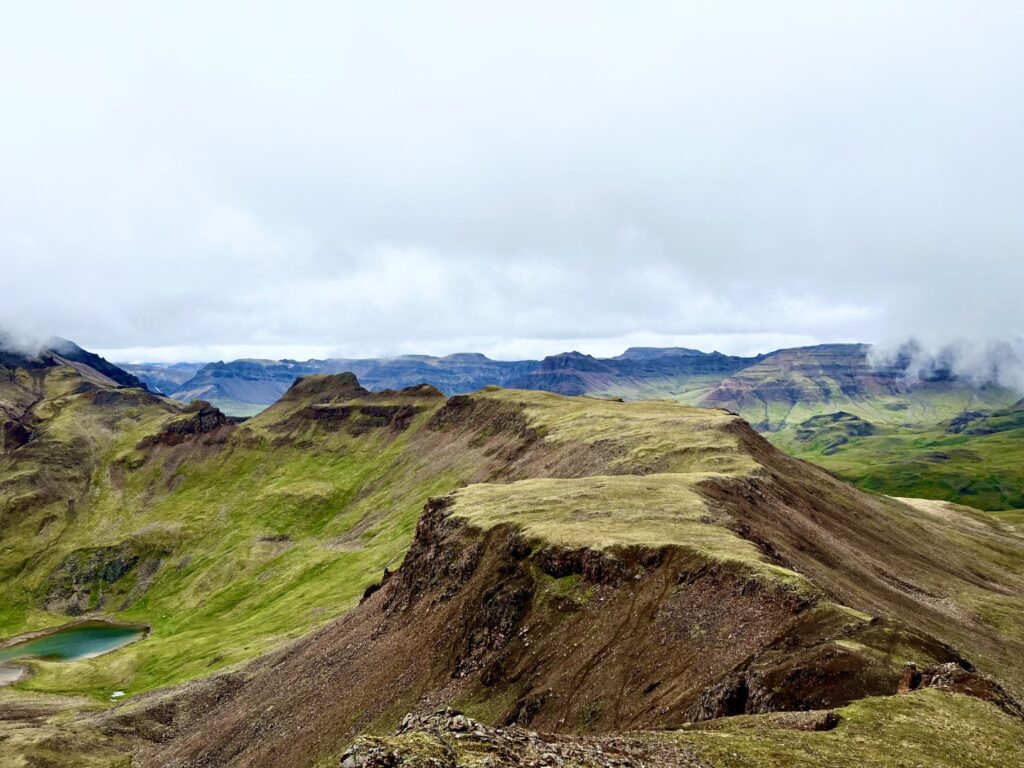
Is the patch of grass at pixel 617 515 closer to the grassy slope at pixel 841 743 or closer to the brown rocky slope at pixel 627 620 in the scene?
the brown rocky slope at pixel 627 620

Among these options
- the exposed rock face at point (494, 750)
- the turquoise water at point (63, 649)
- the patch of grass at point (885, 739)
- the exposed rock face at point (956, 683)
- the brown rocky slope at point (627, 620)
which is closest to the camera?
the exposed rock face at point (494, 750)

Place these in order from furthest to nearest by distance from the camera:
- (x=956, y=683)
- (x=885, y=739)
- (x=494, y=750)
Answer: (x=956, y=683), (x=885, y=739), (x=494, y=750)

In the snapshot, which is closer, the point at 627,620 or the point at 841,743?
the point at 841,743

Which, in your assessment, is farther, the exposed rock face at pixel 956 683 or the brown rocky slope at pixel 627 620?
the brown rocky slope at pixel 627 620

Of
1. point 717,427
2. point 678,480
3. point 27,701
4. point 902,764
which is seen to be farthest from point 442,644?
point 27,701

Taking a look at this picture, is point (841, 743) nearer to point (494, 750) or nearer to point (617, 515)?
point (494, 750)

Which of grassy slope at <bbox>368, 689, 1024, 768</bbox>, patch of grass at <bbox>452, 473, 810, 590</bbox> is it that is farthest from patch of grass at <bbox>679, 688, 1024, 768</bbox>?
patch of grass at <bbox>452, 473, 810, 590</bbox>

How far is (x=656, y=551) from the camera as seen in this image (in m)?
69.9

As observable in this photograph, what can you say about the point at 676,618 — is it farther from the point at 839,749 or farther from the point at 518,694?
the point at 839,749

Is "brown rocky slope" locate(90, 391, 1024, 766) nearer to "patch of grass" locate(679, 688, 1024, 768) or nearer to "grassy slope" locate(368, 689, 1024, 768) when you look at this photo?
"patch of grass" locate(679, 688, 1024, 768)

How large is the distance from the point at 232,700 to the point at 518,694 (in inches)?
2363

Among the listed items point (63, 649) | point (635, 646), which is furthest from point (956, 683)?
point (63, 649)

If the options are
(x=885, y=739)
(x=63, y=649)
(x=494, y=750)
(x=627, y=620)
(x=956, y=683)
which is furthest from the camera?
(x=63, y=649)

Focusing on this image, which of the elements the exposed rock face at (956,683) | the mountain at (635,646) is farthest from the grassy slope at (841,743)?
the exposed rock face at (956,683)
